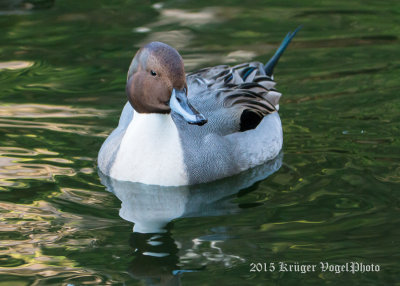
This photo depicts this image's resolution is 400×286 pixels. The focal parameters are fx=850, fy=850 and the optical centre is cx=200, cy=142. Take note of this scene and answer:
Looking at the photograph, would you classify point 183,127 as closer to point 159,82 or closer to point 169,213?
point 159,82

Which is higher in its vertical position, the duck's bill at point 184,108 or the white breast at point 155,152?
the duck's bill at point 184,108

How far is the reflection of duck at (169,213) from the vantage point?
231 inches

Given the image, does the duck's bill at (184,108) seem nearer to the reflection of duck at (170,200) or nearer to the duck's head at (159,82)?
the duck's head at (159,82)

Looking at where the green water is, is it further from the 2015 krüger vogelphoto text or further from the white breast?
the white breast

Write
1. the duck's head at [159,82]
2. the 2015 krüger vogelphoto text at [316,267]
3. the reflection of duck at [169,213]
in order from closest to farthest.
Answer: the 2015 krüger vogelphoto text at [316,267]
the reflection of duck at [169,213]
the duck's head at [159,82]

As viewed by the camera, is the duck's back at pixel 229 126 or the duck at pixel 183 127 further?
the duck's back at pixel 229 126

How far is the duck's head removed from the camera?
696cm

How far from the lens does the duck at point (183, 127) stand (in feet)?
23.1

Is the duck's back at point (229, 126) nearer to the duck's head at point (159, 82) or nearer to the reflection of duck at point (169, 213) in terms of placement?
the reflection of duck at point (169, 213)

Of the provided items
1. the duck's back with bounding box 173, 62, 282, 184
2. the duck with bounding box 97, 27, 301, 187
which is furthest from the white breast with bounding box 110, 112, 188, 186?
the duck's back with bounding box 173, 62, 282, 184

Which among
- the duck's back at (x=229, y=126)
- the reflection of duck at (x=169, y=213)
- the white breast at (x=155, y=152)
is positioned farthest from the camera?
the duck's back at (x=229, y=126)

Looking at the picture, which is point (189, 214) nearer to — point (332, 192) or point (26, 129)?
point (332, 192)

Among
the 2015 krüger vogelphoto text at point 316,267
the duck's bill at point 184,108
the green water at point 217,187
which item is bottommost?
the 2015 krüger vogelphoto text at point 316,267

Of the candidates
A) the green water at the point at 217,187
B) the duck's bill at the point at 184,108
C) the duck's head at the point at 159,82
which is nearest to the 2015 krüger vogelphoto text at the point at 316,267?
the green water at the point at 217,187
